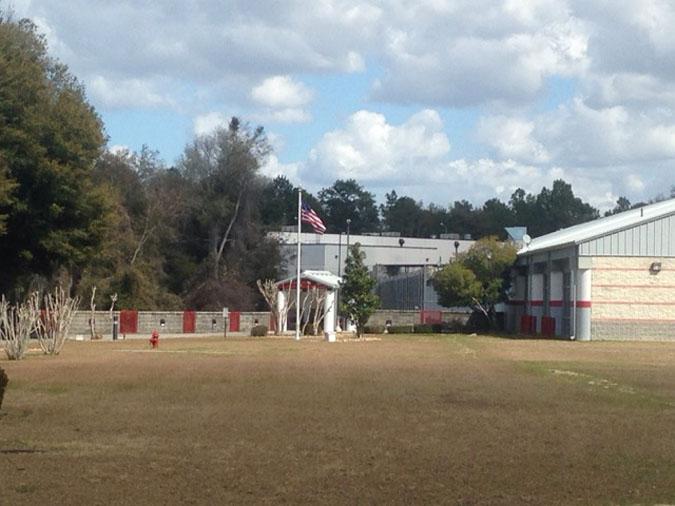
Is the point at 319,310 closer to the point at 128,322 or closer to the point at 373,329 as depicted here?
the point at 373,329

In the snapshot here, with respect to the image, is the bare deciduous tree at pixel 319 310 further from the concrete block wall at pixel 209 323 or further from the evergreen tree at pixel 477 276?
the evergreen tree at pixel 477 276

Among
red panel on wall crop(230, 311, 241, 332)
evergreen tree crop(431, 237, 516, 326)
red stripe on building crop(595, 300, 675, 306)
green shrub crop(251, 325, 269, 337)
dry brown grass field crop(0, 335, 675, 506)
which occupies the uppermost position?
evergreen tree crop(431, 237, 516, 326)

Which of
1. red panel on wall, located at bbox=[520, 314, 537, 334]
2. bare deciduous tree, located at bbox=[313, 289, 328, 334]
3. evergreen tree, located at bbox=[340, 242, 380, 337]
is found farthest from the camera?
red panel on wall, located at bbox=[520, 314, 537, 334]

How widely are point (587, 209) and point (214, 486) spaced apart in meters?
175

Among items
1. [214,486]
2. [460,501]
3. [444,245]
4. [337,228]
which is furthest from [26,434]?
[337,228]

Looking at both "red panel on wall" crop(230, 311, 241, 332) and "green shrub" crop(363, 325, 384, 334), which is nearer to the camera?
"green shrub" crop(363, 325, 384, 334)

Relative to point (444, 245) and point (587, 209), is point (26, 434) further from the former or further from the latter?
point (587, 209)

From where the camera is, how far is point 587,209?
182500 mm

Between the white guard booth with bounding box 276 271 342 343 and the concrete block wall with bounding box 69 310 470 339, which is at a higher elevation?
the white guard booth with bounding box 276 271 342 343

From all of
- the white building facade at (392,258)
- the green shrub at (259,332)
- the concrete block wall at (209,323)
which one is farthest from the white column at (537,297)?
the concrete block wall at (209,323)

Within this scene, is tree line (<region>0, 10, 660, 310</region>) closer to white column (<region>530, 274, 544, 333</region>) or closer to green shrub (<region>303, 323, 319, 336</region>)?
green shrub (<region>303, 323, 319, 336</region>)

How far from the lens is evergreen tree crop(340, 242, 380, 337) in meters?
68.2

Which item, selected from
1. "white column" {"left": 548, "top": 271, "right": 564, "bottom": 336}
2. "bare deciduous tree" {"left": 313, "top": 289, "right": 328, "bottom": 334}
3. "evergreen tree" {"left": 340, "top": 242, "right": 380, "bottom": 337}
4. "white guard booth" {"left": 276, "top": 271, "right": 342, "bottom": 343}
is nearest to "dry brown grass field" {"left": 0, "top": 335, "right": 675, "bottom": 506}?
"evergreen tree" {"left": 340, "top": 242, "right": 380, "bottom": 337}

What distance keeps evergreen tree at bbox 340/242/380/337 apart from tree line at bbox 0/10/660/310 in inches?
590
